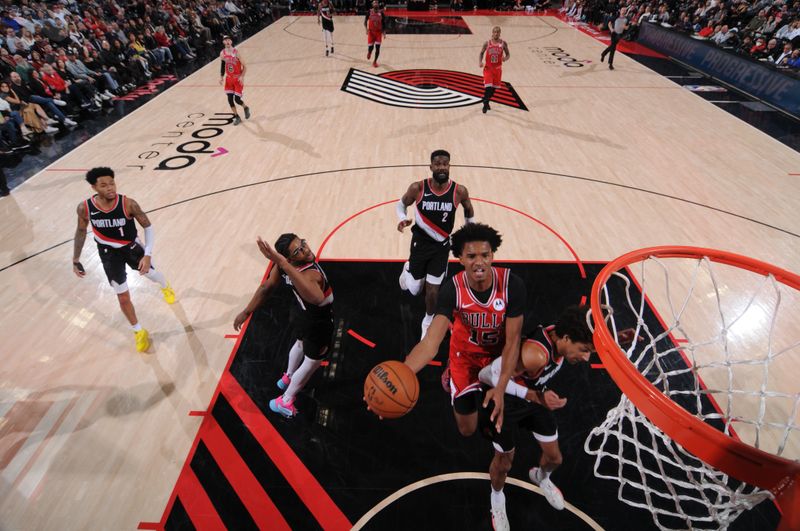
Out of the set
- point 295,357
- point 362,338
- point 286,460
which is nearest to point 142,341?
point 295,357

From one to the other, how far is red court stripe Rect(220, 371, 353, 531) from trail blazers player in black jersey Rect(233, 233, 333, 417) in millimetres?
194

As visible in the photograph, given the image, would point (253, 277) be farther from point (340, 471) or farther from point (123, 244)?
point (340, 471)

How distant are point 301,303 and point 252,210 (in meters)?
3.99

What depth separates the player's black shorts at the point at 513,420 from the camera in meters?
3.02

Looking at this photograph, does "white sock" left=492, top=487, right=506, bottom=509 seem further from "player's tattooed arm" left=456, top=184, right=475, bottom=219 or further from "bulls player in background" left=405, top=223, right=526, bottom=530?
"player's tattooed arm" left=456, top=184, right=475, bottom=219

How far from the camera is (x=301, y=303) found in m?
3.58

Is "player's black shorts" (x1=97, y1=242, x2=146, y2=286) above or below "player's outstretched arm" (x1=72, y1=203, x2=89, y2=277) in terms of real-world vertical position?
below

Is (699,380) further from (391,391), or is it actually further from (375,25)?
(375,25)

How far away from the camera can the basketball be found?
2615 mm

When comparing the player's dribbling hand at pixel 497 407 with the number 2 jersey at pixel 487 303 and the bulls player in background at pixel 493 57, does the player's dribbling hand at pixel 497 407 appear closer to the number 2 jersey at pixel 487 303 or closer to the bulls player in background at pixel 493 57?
the number 2 jersey at pixel 487 303

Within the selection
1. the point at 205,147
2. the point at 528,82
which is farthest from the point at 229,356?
the point at 528,82

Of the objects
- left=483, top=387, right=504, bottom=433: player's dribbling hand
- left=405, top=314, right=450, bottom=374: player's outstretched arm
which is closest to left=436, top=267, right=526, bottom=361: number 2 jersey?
left=405, top=314, right=450, bottom=374: player's outstretched arm

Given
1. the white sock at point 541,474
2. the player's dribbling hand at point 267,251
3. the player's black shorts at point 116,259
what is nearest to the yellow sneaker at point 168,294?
the player's black shorts at point 116,259

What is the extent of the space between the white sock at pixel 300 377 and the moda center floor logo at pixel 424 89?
8804 mm
